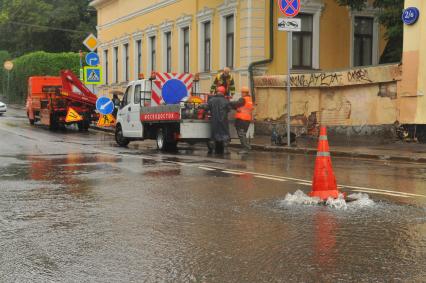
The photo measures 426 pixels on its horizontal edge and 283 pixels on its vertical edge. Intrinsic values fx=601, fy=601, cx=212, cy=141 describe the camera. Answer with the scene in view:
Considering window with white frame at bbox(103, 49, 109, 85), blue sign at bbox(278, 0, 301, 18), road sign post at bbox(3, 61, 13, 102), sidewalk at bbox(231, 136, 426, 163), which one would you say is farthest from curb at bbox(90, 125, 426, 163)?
road sign post at bbox(3, 61, 13, 102)

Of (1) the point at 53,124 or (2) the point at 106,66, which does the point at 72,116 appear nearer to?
(1) the point at 53,124

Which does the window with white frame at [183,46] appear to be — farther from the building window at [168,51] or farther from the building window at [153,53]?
the building window at [153,53]

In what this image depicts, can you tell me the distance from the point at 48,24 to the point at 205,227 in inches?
2451

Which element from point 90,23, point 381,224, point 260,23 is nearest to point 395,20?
point 260,23

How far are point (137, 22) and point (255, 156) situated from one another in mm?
22114

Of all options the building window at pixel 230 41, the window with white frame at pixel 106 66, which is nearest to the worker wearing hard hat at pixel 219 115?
the building window at pixel 230 41

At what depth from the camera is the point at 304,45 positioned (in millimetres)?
25141

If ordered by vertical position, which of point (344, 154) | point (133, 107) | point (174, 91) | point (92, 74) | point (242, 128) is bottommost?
point (344, 154)

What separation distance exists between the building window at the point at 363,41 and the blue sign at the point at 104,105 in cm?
1084

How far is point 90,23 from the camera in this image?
63969mm

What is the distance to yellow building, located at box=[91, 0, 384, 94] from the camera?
2427 cm

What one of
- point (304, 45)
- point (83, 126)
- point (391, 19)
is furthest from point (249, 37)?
point (83, 126)

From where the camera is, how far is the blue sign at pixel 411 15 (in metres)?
17.4

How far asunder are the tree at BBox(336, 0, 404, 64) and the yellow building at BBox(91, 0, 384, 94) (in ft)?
5.85
